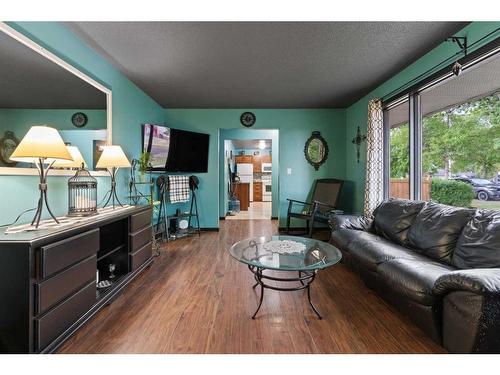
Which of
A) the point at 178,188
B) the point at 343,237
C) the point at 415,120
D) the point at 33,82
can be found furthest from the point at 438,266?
the point at 178,188

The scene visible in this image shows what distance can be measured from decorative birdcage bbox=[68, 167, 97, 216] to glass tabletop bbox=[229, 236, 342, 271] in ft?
4.36

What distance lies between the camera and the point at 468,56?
6.78 ft

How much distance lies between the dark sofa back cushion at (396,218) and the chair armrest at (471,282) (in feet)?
3.72

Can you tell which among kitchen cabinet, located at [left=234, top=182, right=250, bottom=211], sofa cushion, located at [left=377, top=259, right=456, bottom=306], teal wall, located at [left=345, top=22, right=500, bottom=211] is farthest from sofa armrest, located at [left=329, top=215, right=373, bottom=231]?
kitchen cabinet, located at [left=234, top=182, right=250, bottom=211]

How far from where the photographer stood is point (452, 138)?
249 centimetres

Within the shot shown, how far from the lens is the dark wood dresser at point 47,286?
130cm

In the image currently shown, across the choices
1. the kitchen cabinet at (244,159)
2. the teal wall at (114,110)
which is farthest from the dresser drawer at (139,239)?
the kitchen cabinet at (244,159)

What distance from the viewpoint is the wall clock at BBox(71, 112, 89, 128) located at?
2.17 m

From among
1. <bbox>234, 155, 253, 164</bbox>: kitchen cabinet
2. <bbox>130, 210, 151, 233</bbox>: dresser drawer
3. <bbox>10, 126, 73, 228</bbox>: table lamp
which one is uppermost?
<bbox>234, 155, 253, 164</bbox>: kitchen cabinet

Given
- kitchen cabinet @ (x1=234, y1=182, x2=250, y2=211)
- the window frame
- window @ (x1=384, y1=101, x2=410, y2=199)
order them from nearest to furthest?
the window frame
window @ (x1=384, y1=101, x2=410, y2=199)
kitchen cabinet @ (x1=234, y1=182, x2=250, y2=211)

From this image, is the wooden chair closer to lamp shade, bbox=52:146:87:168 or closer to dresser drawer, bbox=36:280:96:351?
dresser drawer, bbox=36:280:96:351

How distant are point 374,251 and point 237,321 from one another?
1301 millimetres

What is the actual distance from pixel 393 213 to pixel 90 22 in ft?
11.3

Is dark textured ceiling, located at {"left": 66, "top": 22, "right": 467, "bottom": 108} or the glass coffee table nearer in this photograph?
the glass coffee table
